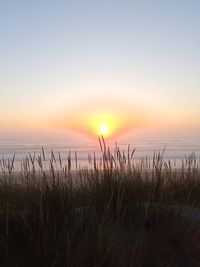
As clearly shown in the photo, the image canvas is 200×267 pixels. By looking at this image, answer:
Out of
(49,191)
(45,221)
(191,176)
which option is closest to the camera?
(45,221)

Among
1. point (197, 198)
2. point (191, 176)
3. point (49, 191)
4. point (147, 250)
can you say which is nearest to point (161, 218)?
point (147, 250)

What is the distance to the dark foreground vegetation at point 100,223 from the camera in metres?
4.69

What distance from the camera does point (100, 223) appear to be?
207 inches

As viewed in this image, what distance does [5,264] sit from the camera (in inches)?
181

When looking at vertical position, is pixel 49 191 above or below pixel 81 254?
above

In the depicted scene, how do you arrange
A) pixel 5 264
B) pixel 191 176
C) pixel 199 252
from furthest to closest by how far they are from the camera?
pixel 191 176 < pixel 199 252 < pixel 5 264

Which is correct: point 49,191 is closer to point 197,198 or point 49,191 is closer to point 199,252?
point 199,252

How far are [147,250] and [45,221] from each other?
0.98 m

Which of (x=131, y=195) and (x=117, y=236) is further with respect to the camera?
(x=131, y=195)

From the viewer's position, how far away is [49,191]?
612 cm

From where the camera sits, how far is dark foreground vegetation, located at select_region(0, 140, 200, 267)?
4.69 meters

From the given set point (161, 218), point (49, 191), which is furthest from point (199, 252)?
point (49, 191)

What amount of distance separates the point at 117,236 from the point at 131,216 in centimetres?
68

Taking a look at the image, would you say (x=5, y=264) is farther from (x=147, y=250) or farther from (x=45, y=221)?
(x=147, y=250)
